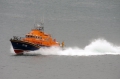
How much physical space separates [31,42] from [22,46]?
1226 mm

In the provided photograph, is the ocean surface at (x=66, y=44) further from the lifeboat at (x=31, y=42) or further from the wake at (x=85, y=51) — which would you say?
the lifeboat at (x=31, y=42)

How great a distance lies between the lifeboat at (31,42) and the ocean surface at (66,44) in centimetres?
74

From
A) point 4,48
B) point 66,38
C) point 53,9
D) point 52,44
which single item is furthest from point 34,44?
point 53,9

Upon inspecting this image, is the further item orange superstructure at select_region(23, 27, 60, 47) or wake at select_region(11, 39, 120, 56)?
wake at select_region(11, 39, 120, 56)

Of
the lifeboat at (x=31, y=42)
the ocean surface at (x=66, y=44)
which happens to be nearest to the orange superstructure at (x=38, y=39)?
the lifeboat at (x=31, y=42)

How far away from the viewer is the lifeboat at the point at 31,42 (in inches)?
3049

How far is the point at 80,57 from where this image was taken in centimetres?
7844

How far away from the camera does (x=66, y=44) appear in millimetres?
93625

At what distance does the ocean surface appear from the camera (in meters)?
67.5

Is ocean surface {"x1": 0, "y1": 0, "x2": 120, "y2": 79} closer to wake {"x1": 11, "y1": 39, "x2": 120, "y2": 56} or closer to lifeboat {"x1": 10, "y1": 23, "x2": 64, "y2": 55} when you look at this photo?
wake {"x1": 11, "y1": 39, "x2": 120, "y2": 56}

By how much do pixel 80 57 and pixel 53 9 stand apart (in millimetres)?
93492

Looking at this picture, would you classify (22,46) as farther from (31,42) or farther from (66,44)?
(66,44)

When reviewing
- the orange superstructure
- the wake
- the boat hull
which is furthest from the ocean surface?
the orange superstructure

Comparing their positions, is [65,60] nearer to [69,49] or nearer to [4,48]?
[69,49]
